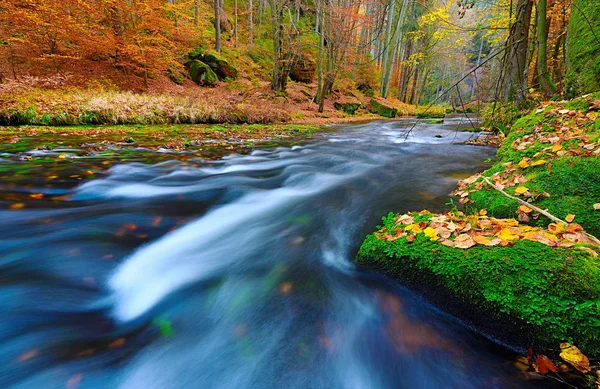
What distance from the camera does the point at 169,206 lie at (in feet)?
12.9

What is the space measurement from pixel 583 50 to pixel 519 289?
18.3ft

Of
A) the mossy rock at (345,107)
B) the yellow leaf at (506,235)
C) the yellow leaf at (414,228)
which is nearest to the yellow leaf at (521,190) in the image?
the yellow leaf at (506,235)

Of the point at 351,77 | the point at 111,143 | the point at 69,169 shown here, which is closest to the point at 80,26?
the point at 111,143

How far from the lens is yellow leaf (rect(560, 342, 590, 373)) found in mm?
1434

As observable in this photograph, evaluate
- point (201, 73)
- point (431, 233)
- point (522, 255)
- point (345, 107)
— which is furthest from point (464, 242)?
point (345, 107)

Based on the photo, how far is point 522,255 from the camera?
1763 mm

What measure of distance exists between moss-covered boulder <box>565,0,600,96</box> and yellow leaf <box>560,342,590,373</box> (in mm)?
5099

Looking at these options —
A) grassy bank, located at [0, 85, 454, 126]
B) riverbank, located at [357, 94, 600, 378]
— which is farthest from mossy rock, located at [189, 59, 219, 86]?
riverbank, located at [357, 94, 600, 378]

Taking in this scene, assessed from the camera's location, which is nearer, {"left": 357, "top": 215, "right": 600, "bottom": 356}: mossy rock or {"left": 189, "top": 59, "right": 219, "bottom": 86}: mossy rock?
{"left": 357, "top": 215, "right": 600, "bottom": 356}: mossy rock

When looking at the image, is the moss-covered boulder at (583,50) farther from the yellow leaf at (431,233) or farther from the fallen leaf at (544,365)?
the fallen leaf at (544,365)

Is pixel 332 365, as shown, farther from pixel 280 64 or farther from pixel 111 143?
pixel 280 64

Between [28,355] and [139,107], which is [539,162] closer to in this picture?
[28,355]

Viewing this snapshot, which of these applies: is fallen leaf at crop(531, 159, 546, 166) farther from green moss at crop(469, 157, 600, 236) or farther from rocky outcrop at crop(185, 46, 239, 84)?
rocky outcrop at crop(185, 46, 239, 84)

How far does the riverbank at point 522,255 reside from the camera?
1.55m
